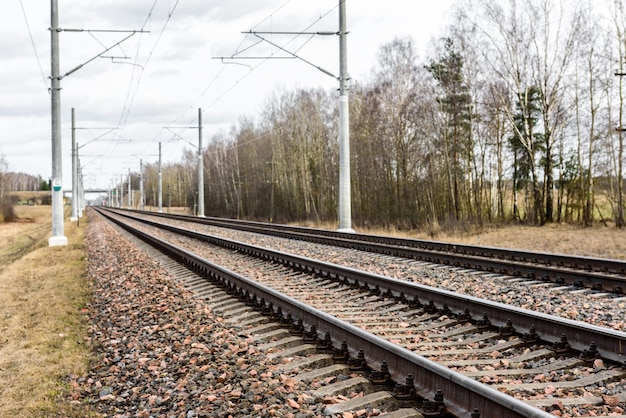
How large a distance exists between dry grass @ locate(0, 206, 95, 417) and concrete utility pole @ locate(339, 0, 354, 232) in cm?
1044

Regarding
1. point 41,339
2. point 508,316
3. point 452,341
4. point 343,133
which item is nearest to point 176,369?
point 452,341

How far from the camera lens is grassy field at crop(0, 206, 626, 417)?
6.36 m

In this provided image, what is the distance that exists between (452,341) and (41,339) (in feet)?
17.6

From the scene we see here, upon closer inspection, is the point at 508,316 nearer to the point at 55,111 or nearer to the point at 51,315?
the point at 51,315

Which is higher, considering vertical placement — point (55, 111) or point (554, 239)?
point (55, 111)

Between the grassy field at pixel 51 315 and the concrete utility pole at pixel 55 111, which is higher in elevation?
the concrete utility pole at pixel 55 111

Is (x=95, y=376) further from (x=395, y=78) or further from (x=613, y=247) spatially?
(x=395, y=78)

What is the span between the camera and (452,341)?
6.80m

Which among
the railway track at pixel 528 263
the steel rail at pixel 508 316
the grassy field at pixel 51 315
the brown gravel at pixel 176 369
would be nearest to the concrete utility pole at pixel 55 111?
the grassy field at pixel 51 315

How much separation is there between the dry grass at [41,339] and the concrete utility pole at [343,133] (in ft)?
34.2

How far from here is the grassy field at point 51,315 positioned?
20.9 ft

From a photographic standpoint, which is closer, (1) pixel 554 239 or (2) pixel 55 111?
(1) pixel 554 239

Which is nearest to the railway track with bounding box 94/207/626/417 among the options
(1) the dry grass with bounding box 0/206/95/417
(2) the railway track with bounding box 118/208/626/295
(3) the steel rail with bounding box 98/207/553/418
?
(3) the steel rail with bounding box 98/207/553/418

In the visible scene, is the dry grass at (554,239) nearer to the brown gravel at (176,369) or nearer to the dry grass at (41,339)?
the brown gravel at (176,369)
